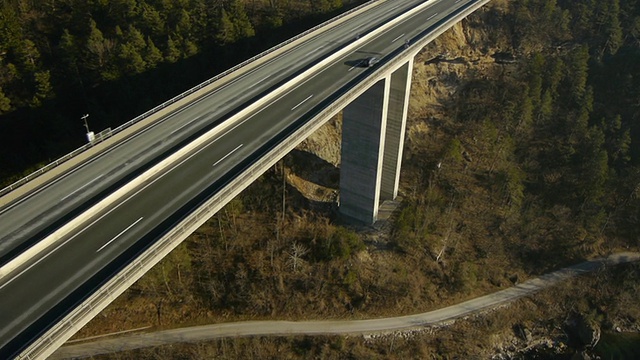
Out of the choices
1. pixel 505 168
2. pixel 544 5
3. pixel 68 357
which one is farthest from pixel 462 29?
pixel 68 357

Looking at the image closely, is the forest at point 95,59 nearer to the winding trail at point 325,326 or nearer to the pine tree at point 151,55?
the pine tree at point 151,55

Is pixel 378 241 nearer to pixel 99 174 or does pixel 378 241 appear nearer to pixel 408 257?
pixel 408 257

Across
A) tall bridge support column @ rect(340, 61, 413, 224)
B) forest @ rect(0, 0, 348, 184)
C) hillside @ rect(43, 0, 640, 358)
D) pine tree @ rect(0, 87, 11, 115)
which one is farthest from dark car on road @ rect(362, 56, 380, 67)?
pine tree @ rect(0, 87, 11, 115)

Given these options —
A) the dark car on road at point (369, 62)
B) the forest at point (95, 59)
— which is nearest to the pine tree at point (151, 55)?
the forest at point (95, 59)

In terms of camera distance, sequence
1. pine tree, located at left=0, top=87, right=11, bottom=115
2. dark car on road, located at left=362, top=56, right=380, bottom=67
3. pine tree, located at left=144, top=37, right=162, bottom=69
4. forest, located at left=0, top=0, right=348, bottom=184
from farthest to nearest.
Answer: pine tree, located at left=144, top=37, right=162, bottom=69
dark car on road, located at left=362, top=56, right=380, bottom=67
forest, located at left=0, top=0, right=348, bottom=184
pine tree, located at left=0, top=87, right=11, bottom=115

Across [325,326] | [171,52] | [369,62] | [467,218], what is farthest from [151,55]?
[467,218]

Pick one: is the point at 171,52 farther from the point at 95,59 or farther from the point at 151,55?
the point at 95,59

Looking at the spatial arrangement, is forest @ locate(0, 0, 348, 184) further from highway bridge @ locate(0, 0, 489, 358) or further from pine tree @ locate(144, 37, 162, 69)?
highway bridge @ locate(0, 0, 489, 358)
